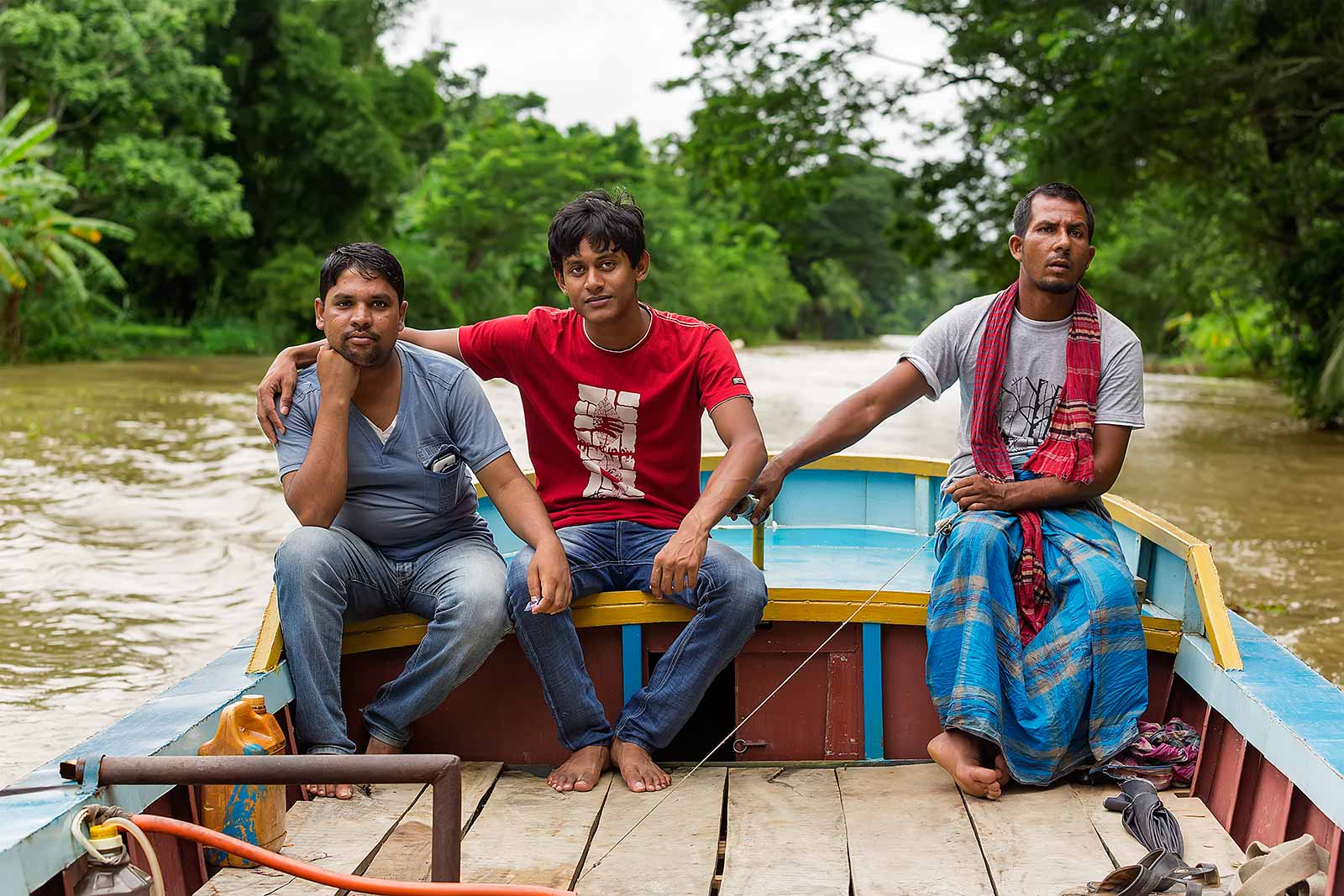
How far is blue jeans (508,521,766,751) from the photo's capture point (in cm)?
285

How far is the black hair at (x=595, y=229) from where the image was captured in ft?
9.93

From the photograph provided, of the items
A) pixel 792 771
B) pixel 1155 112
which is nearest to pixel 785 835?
pixel 792 771

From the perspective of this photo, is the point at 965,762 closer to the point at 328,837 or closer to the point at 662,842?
the point at 662,842

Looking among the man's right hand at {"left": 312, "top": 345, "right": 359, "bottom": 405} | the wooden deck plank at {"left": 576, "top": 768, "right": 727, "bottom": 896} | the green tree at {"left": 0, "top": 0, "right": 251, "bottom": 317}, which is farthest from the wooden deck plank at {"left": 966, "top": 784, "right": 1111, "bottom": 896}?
the green tree at {"left": 0, "top": 0, "right": 251, "bottom": 317}

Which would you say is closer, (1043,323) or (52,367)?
(1043,323)

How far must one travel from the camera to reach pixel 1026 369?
10.2 feet

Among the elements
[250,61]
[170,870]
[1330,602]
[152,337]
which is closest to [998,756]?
[170,870]

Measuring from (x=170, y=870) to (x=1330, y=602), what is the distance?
6.70 m

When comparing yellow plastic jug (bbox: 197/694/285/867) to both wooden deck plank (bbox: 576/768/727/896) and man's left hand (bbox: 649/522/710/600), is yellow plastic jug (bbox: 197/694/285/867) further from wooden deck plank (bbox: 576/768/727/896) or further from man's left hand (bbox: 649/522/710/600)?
man's left hand (bbox: 649/522/710/600)

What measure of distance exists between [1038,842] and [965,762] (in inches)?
10.4

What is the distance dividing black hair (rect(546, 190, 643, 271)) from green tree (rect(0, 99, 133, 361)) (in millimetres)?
17847

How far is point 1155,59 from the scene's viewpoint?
11.8 metres

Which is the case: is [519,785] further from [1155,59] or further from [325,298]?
[1155,59]

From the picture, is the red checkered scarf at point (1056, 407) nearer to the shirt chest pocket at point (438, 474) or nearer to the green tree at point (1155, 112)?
the shirt chest pocket at point (438, 474)
